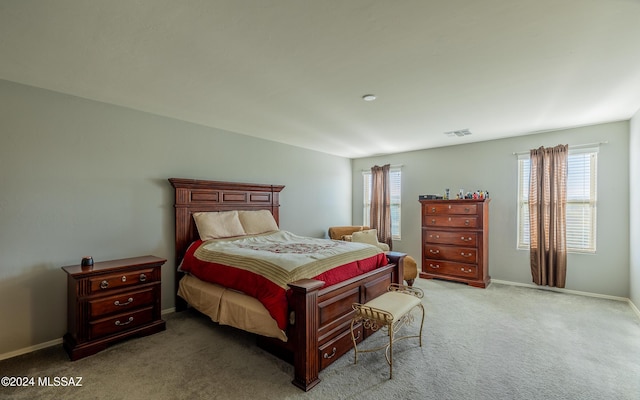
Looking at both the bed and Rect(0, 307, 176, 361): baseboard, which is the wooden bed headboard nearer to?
the bed

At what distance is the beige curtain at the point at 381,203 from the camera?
617 cm

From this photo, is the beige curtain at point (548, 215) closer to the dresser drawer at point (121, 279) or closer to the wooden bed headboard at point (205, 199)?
the wooden bed headboard at point (205, 199)

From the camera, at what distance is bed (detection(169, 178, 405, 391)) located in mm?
2141

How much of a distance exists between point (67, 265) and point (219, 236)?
1.53 meters

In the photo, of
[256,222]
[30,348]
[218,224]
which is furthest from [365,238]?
[30,348]

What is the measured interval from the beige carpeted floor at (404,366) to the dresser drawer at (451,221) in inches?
67.8

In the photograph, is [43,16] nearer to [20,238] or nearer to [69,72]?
[69,72]

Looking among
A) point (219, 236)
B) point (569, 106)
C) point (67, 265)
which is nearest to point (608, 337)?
point (569, 106)

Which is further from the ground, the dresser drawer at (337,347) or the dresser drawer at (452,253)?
the dresser drawer at (452,253)

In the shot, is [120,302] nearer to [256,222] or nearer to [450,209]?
[256,222]

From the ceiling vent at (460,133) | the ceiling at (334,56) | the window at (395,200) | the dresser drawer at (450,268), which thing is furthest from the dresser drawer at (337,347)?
the window at (395,200)

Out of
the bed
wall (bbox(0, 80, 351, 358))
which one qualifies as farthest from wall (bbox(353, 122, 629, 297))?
wall (bbox(0, 80, 351, 358))

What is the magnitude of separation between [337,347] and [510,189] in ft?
13.8

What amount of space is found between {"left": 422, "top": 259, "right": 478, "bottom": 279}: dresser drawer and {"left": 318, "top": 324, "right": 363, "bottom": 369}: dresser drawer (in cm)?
285
